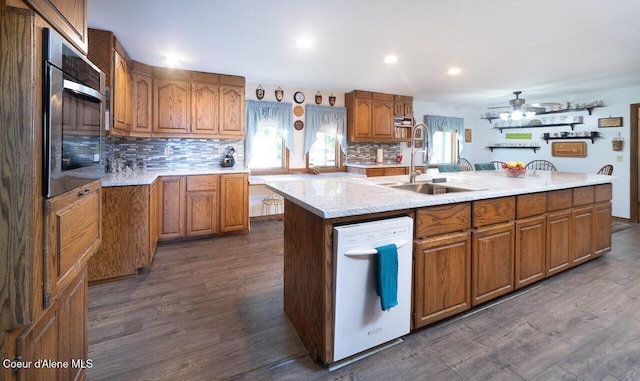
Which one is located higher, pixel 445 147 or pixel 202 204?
pixel 445 147

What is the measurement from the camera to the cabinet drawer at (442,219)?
183 centimetres

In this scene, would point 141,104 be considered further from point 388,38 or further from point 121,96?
point 388,38

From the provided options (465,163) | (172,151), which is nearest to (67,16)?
(172,151)

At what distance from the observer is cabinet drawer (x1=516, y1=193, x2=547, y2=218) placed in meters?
2.33

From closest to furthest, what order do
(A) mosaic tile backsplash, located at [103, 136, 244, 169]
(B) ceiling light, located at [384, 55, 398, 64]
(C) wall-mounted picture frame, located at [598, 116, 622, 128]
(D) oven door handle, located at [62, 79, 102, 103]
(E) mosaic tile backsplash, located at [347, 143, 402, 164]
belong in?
1. (D) oven door handle, located at [62, 79, 102, 103]
2. (B) ceiling light, located at [384, 55, 398, 64]
3. (A) mosaic tile backsplash, located at [103, 136, 244, 169]
4. (C) wall-mounted picture frame, located at [598, 116, 622, 128]
5. (E) mosaic tile backsplash, located at [347, 143, 402, 164]

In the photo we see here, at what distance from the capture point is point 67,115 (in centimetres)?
104

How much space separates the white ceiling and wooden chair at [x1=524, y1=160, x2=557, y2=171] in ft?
5.95

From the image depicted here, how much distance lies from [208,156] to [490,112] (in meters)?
6.29

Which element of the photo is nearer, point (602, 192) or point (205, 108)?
point (602, 192)

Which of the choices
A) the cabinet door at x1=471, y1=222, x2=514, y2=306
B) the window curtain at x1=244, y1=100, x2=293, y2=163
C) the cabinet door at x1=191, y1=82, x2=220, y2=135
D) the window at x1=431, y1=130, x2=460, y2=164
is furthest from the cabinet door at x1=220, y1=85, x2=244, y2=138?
the window at x1=431, y1=130, x2=460, y2=164

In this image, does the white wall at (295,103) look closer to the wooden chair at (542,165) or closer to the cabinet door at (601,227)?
the cabinet door at (601,227)

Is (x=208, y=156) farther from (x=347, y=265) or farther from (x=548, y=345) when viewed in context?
(x=548, y=345)

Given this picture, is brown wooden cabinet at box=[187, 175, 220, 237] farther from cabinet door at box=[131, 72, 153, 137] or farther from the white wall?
the white wall

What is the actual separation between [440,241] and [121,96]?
3.42 metres
